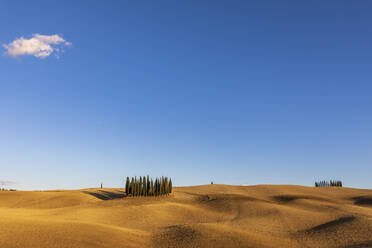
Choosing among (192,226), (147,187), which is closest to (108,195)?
(147,187)

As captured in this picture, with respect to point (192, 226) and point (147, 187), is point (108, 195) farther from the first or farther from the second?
point (192, 226)

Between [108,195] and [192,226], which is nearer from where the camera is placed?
[192,226]

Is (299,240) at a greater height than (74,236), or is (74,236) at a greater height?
(74,236)

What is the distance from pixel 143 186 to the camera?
30.8m

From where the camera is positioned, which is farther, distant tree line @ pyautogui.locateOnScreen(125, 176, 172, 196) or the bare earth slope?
distant tree line @ pyautogui.locateOnScreen(125, 176, 172, 196)

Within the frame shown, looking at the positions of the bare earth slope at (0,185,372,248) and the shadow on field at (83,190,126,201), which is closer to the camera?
the bare earth slope at (0,185,372,248)

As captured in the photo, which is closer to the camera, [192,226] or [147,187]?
[192,226]

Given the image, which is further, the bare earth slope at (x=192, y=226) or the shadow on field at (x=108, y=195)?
the shadow on field at (x=108, y=195)

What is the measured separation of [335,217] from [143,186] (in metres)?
18.0

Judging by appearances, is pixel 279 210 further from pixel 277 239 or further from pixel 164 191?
pixel 164 191

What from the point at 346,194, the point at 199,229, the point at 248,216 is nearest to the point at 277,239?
the point at 199,229

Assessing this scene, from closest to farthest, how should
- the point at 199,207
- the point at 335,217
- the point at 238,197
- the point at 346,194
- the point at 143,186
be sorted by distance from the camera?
A: the point at 335,217
the point at 199,207
the point at 238,197
the point at 143,186
the point at 346,194

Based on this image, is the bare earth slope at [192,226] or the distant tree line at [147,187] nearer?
the bare earth slope at [192,226]

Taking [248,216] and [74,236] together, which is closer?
[74,236]
